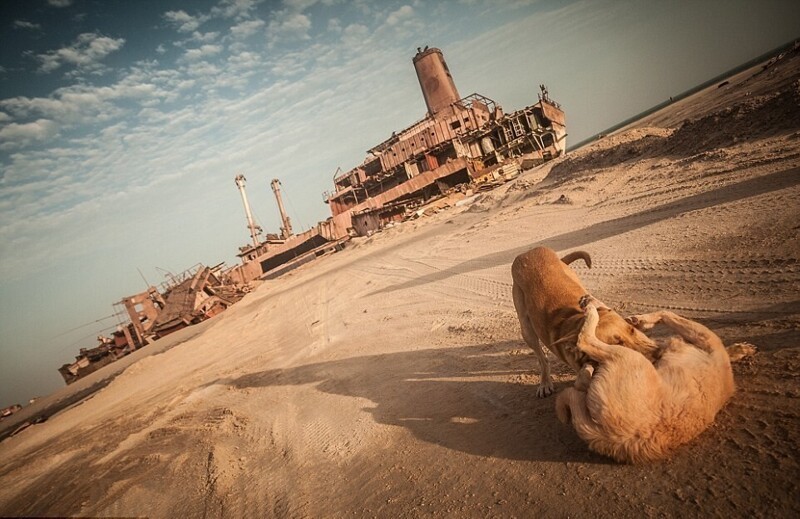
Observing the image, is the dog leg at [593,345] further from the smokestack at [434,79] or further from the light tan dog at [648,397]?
the smokestack at [434,79]

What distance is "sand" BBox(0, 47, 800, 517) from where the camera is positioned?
1903 mm

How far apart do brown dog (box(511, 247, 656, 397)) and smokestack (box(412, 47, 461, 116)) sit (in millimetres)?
36211

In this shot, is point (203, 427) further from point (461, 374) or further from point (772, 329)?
point (772, 329)

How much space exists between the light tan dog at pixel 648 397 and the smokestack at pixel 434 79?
37432 mm

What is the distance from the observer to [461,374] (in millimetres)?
3791

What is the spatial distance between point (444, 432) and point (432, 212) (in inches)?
813

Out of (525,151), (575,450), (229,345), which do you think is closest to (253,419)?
(575,450)

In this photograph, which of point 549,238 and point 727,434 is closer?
point 727,434

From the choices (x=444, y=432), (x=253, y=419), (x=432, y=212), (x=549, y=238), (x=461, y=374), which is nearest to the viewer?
(x=444, y=432)

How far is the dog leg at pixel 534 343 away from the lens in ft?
9.48

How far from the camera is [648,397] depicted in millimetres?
1687

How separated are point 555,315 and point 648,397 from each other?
93cm

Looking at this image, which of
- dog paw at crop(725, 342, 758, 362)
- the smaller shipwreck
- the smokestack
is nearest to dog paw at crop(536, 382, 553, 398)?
dog paw at crop(725, 342, 758, 362)

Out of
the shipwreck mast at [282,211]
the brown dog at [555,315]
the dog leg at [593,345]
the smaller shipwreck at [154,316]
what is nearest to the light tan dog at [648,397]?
the dog leg at [593,345]
